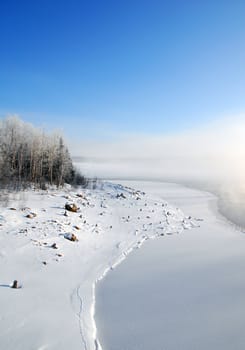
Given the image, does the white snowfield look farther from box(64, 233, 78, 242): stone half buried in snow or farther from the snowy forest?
the snowy forest

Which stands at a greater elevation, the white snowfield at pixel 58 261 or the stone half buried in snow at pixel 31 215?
the stone half buried in snow at pixel 31 215

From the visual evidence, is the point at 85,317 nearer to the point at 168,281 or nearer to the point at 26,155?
the point at 168,281

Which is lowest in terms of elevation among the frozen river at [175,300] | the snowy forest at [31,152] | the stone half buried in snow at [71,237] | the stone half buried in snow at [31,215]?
the frozen river at [175,300]

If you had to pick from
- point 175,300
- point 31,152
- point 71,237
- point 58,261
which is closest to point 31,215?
point 71,237

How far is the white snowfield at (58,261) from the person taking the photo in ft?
14.5

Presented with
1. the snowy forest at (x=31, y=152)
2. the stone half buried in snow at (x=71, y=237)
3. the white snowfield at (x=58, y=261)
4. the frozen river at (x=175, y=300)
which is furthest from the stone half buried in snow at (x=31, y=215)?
the snowy forest at (x=31, y=152)

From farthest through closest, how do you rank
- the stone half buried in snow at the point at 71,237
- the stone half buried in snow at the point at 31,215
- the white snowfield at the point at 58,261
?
the stone half buried in snow at the point at 31,215, the stone half buried in snow at the point at 71,237, the white snowfield at the point at 58,261

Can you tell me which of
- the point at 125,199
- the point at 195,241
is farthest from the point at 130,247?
the point at 125,199

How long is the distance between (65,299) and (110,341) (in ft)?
5.45

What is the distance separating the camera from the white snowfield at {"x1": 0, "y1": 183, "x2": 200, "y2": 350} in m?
4.43

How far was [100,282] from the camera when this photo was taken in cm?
A: 691

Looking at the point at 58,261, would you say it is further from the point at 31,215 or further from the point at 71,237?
the point at 31,215

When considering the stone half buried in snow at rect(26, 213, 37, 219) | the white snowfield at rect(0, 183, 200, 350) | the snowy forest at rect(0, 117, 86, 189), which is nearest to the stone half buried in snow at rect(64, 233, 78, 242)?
the white snowfield at rect(0, 183, 200, 350)

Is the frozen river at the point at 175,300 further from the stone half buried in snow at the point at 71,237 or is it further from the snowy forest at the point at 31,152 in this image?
the snowy forest at the point at 31,152
